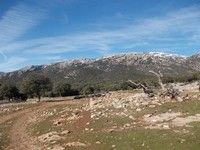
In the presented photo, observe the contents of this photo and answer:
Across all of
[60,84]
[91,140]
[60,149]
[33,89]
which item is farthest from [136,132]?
[60,84]

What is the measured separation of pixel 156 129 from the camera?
38062mm

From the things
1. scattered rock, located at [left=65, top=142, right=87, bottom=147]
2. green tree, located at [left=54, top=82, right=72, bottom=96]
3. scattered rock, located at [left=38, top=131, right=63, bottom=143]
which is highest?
green tree, located at [left=54, top=82, right=72, bottom=96]

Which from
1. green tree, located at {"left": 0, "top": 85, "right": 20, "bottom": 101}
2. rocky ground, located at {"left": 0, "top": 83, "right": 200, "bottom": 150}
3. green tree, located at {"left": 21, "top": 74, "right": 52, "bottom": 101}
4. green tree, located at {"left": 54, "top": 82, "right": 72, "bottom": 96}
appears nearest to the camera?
rocky ground, located at {"left": 0, "top": 83, "right": 200, "bottom": 150}

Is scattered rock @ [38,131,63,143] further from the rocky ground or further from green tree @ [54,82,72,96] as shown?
green tree @ [54,82,72,96]

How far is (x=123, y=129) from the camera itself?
40.5 metres

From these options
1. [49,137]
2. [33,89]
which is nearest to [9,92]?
[33,89]

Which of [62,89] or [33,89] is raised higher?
[62,89]

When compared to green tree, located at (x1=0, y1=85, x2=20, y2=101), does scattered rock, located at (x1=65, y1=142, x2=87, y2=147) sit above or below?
below

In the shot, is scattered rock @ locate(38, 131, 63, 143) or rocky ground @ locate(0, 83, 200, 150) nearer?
rocky ground @ locate(0, 83, 200, 150)

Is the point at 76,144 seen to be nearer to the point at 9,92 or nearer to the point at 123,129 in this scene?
the point at 123,129

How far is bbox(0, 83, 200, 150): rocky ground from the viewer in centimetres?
3441

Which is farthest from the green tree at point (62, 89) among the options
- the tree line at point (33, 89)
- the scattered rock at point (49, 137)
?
the scattered rock at point (49, 137)

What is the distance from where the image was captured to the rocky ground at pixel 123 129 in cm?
3441

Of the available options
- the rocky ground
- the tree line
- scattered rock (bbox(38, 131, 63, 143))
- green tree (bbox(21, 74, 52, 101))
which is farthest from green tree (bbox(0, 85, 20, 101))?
scattered rock (bbox(38, 131, 63, 143))
